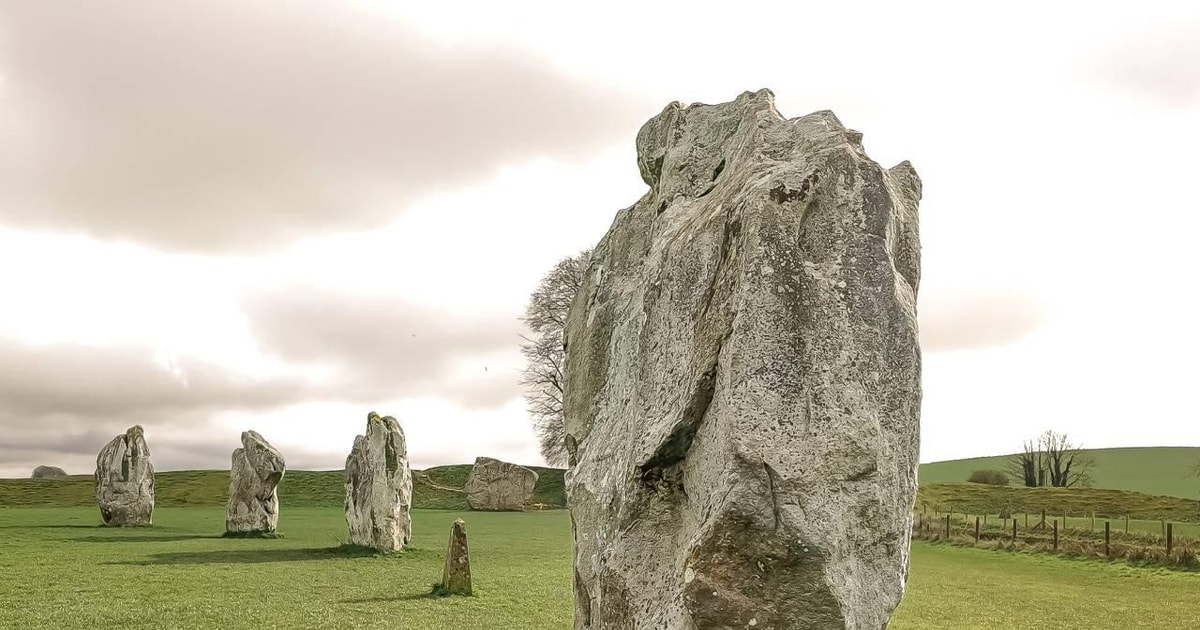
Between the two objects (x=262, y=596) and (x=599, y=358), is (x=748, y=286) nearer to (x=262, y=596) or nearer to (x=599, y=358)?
(x=599, y=358)

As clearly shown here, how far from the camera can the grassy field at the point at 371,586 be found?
579 inches

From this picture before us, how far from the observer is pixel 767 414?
18.0 ft

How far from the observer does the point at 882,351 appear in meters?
5.77

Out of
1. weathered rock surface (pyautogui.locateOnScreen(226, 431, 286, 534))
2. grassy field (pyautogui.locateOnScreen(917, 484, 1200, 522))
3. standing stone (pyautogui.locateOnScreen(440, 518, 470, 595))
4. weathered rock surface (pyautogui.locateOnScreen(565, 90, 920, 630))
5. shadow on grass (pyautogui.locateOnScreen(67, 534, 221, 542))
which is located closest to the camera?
weathered rock surface (pyautogui.locateOnScreen(565, 90, 920, 630))

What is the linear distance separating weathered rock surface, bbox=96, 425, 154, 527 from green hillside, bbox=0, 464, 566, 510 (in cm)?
1808

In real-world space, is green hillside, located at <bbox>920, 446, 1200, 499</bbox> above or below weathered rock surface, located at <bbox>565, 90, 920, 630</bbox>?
below

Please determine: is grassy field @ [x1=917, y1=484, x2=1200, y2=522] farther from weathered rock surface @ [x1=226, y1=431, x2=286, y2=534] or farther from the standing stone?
the standing stone

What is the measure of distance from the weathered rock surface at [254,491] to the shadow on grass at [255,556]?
509cm

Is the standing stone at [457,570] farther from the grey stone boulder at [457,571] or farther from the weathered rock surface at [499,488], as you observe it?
the weathered rock surface at [499,488]

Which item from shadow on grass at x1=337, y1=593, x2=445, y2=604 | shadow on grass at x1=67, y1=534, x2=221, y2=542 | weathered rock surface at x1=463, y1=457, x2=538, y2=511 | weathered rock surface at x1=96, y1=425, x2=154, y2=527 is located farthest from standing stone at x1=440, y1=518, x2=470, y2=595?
weathered rock surface at x1=463, y1=457, x2=538, y2=511

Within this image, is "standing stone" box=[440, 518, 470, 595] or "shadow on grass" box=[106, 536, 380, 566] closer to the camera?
"standing stone" box=[440, 518, 470, 595]

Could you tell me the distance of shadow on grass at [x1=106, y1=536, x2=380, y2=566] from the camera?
21.8 meters

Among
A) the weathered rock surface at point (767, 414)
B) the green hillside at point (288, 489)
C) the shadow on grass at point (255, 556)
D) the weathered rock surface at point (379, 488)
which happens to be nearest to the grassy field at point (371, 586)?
the shadow on grass at point (255, 556)

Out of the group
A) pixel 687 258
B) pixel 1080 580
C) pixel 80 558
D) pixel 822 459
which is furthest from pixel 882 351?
pixel 1080 580
